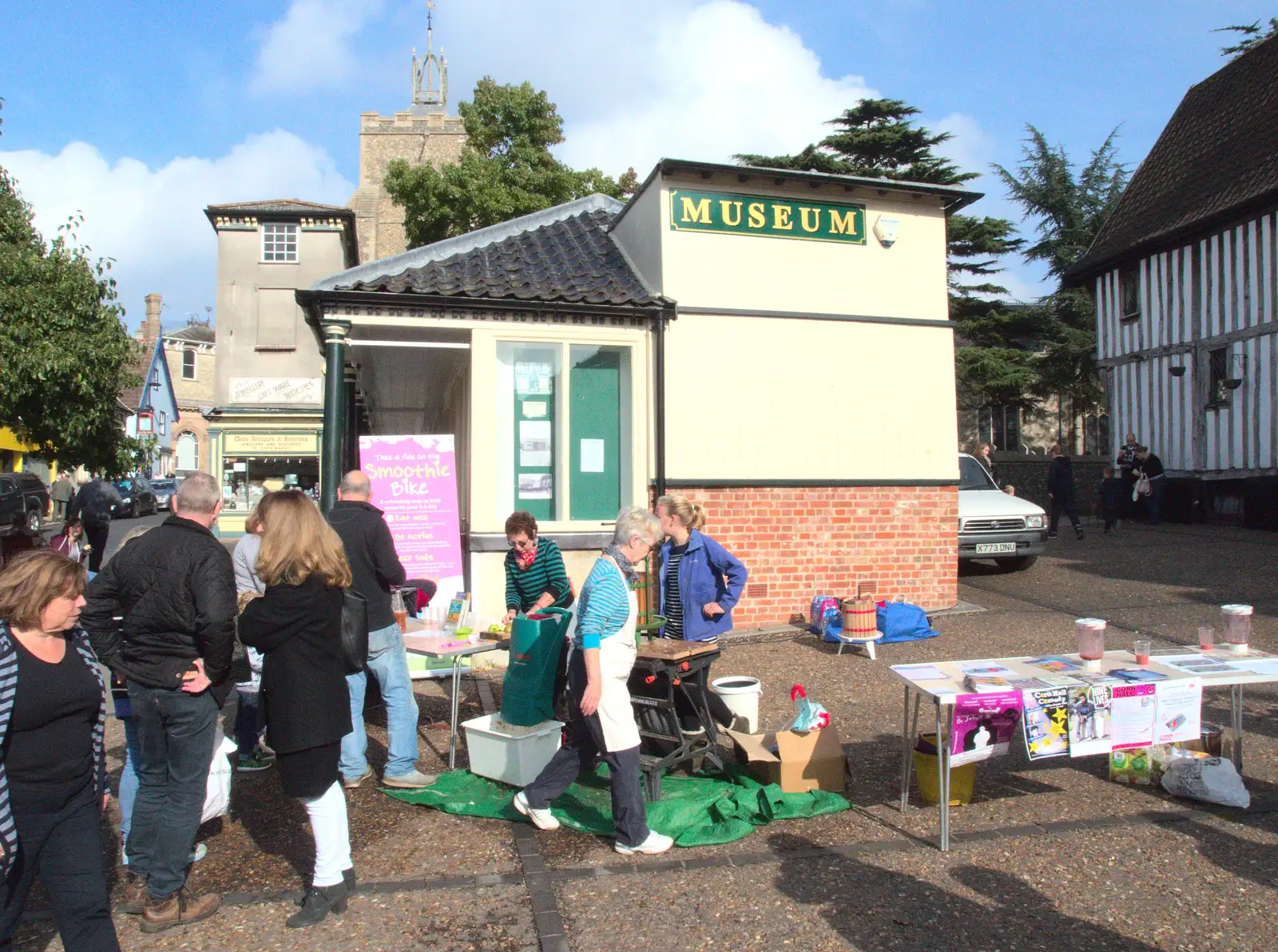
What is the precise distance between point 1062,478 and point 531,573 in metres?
12.5

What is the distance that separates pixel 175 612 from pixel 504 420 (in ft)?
18.6

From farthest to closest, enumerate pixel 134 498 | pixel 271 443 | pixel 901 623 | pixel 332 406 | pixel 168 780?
pixel 134 498 < pixel 271 443 < pixel 901 623 < pixel 332 406 < pixel 168 780

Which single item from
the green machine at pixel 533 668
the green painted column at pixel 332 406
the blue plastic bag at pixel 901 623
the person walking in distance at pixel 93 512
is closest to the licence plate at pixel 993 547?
the blue plastic bag at pixel 901 623

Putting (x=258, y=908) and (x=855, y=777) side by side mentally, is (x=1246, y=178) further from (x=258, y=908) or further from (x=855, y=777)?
(x=258, y=908)

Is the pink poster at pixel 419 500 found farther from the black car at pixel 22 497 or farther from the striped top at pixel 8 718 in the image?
the black car at pixel 22 497

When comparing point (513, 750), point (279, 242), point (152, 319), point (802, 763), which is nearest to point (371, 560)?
point (513, 750)

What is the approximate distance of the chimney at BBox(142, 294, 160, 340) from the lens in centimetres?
5972

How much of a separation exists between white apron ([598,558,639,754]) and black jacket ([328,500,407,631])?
4.84ft

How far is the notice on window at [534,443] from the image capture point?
31.1ft

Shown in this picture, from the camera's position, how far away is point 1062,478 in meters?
16.0

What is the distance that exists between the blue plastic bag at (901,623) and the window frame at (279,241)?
98.3 feet

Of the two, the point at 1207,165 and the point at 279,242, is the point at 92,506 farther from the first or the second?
the point at 279,242

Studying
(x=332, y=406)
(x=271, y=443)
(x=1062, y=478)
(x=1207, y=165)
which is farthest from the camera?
(x=271, y=443)

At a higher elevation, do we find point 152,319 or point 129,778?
point 152,319
